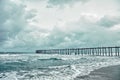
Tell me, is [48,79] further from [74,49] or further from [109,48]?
[74,49]

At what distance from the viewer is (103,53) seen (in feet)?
316

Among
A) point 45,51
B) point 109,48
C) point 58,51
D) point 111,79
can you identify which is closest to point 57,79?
point 111,79

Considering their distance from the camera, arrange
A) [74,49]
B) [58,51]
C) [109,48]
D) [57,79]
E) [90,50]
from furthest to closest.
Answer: [58,51]
[74,49]
[90,50]
[109,48]
[57,79]

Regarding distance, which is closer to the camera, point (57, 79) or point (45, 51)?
point (57, 79)

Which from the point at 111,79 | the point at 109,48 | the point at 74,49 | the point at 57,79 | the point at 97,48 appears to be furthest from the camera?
the point at 74,49

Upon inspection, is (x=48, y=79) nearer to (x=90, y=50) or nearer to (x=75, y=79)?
(x=75, y=79)

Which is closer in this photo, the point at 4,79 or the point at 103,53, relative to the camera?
the point at 4,79

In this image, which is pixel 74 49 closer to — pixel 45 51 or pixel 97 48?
pixel 97 48

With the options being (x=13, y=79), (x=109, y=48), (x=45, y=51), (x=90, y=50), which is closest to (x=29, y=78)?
→ (x=13, y=79)

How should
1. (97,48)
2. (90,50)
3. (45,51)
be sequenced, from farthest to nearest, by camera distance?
(45,51)
(90,50)
(97,48)

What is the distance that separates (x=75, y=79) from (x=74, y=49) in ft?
313

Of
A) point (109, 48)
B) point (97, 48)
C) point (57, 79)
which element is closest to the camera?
point (57, 79)

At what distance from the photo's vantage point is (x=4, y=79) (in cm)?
1900

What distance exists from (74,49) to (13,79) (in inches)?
3729
